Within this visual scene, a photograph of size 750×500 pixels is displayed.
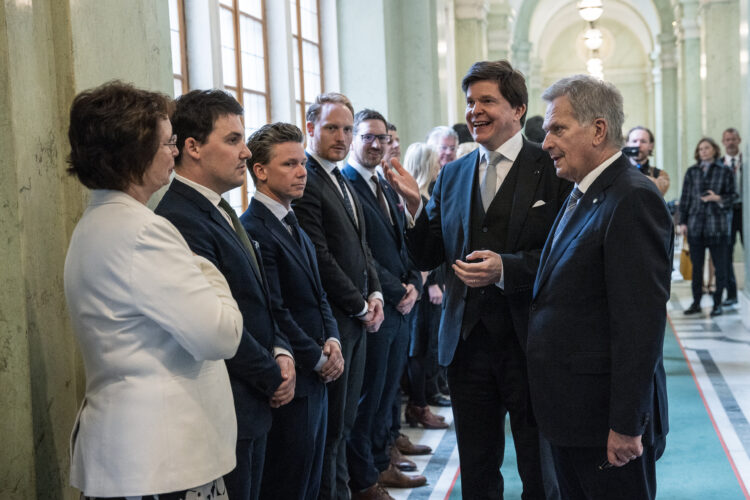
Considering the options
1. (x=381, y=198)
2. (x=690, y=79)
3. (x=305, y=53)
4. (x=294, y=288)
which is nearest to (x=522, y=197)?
(x=294, y=288)

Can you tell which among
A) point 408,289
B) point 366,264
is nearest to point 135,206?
point 366,264

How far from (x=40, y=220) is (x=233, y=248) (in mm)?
619

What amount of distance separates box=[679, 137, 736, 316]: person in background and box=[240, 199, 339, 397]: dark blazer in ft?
26.3

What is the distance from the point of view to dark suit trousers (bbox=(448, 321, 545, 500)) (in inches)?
139

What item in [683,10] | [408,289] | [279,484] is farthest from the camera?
[683,10]

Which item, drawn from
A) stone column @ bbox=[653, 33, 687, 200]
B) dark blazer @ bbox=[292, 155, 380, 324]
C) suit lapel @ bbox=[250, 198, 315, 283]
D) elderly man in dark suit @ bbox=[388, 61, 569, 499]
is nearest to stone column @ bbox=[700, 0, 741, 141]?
stone column @ bbox=[653, 33, 687, 200]

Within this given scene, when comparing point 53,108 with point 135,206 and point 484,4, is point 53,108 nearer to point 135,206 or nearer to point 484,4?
point 135,206

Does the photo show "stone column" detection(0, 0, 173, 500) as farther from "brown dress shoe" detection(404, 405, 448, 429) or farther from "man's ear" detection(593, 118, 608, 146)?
"brown dress shoe" detection(404, 405, 448, 429)

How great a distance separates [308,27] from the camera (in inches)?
311

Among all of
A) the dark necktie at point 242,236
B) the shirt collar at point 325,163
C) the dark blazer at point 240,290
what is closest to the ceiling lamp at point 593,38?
the shirt collar at point 325,163

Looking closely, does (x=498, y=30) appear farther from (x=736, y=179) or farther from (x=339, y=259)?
(x=339, y=259)

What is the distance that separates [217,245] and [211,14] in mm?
3058

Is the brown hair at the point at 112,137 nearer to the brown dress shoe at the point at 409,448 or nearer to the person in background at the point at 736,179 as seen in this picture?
the brown dress shoe at the point at 409,448

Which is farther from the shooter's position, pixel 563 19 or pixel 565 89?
pixel 563 19
